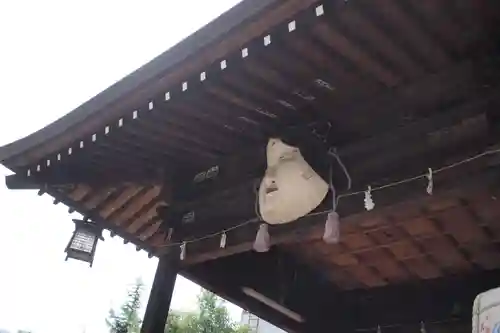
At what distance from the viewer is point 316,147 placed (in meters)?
3.60

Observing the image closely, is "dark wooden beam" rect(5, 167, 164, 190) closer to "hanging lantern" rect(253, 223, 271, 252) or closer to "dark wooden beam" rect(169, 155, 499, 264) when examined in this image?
"dark wooden beam" rect(169, 155, 499, 264)

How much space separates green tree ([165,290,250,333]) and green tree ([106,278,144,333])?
584mm

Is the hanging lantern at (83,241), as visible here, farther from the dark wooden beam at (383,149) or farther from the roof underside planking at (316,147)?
the dark wooden beam at (383,149)

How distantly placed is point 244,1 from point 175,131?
1275 millimetres

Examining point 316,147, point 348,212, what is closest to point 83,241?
point 316,147

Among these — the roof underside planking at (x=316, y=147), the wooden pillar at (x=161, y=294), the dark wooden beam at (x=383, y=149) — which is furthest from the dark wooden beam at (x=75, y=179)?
the wooden pillar at (x=161, y=294)

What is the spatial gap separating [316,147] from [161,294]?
5.38 ft

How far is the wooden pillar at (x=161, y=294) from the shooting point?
4139mm

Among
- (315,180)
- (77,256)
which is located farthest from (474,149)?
(77,256)

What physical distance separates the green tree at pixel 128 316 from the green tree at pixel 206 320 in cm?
58

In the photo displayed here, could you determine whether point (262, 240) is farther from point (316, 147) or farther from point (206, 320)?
point (206, 320)

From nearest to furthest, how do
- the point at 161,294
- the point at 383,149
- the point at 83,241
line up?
1. the point at 383,149
2. the point at 161,294
3. the point at 83,241

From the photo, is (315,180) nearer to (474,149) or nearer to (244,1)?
(474,149)

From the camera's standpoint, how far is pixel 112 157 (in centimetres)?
418
